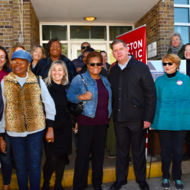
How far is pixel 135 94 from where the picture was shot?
9.39 feet

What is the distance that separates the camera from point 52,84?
8.96 ft

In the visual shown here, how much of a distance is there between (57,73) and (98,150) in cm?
119

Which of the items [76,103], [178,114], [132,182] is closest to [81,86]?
[76,103]

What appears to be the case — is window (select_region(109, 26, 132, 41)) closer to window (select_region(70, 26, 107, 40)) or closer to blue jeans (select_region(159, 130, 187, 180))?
window (select_region(70, 26, 107, 40))

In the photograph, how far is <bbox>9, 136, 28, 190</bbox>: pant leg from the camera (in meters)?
2.40

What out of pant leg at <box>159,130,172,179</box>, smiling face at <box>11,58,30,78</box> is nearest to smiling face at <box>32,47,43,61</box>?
smiling face at <box>11,58,30,78</box>

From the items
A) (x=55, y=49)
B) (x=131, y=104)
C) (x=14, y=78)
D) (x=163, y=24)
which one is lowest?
(x=131, y=104)

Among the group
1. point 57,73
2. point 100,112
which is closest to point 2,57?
point 57,73

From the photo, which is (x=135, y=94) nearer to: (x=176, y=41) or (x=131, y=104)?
(x=131, y=104)

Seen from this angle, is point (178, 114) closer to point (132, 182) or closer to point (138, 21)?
point (132, 182)

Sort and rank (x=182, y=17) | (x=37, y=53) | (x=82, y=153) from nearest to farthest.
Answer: (x=82, y=153)
(x=37, y=53)
(x=182, y=17)

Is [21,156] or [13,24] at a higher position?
[13,24]

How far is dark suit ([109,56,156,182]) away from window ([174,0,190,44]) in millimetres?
4940

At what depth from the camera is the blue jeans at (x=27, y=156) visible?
241cm
